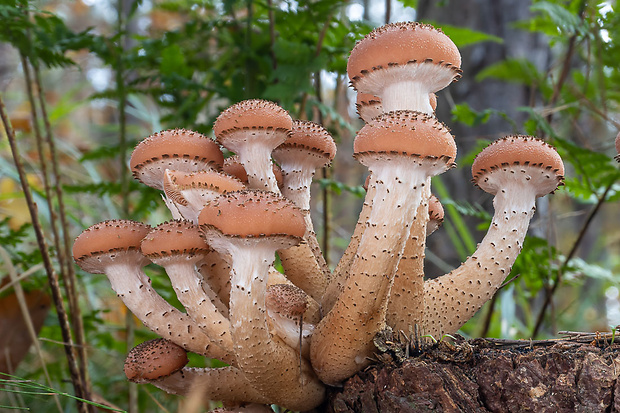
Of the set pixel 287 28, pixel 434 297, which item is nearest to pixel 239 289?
pixel 434 297

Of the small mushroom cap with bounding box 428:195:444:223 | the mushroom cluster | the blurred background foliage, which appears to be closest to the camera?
the mushroom cluster

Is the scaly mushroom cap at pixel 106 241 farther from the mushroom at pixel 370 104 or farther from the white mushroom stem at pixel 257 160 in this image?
the mushroom at pixel 370 104

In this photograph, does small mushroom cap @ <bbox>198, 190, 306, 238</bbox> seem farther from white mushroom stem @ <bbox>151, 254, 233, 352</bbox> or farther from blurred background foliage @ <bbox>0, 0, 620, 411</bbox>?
blurred background foliage @ <bbox>0, 0, 620, 411</bbox>

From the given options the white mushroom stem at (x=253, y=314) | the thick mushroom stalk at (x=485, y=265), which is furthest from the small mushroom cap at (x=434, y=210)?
the white mushroom stem at (x=253, y=314)

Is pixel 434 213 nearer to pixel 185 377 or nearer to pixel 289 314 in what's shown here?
pixel 289 314

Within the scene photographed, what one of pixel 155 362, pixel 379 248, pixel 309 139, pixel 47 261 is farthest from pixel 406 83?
pixel 47 261

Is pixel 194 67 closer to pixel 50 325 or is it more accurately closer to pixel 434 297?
pixel 50 325

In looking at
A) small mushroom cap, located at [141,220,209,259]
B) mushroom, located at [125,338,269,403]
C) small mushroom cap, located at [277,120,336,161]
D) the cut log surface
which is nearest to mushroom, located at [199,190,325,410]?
small mushroom cap, located at [141,220,209,259]
